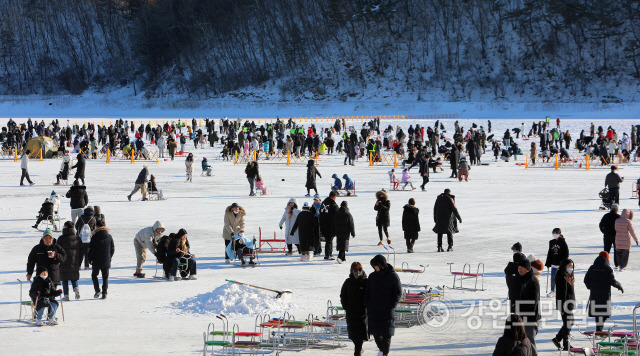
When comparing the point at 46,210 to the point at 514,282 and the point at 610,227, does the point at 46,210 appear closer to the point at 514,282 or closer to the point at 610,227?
the point at 610,227

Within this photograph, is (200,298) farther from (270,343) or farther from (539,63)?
(539,63)

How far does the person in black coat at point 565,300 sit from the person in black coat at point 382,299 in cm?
186

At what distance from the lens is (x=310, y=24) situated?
4092 inches

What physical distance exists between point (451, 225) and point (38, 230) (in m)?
8.41

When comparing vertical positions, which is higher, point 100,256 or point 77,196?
point 77,196

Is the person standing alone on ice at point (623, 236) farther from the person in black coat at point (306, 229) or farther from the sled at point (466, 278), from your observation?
the person in black coat at point (306, 229)

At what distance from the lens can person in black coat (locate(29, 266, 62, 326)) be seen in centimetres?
1022

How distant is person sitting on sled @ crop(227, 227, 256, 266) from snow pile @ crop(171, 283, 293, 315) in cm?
314

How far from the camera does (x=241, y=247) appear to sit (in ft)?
47.6

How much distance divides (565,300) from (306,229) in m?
6.23

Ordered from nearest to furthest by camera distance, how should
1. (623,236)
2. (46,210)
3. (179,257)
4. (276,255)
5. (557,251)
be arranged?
(557,251) → (179,257) → (623,236) → (276,255) → (46,210)

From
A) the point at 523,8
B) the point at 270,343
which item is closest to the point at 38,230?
the point at 270,343

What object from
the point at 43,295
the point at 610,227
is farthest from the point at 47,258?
the point at 610,227

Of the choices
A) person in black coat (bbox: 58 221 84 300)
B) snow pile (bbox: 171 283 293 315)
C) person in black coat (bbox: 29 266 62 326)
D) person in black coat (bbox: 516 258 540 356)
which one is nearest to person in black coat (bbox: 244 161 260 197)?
person in black coat (bbox: 58 221 84 300)
